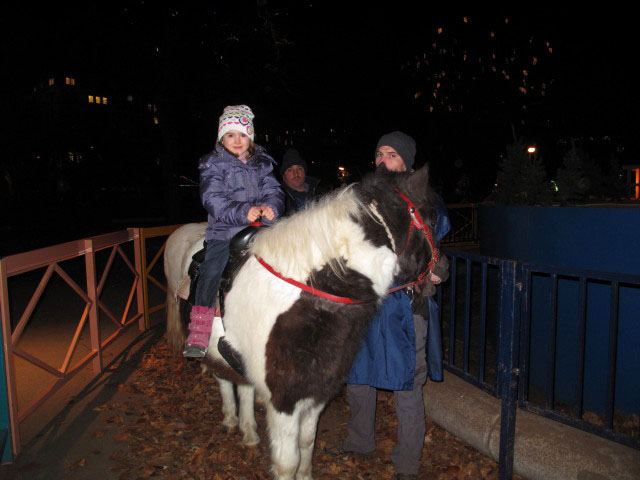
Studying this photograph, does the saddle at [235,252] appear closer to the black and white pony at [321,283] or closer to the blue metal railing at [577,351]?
the black and white pony at [321,283]

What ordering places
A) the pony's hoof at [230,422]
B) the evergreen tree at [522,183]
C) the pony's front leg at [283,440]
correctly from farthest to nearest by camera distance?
1. the evergreen tree at [522,183]
2. the pony's hoof at [230,422]
3. the pony's front leg at [283,440]

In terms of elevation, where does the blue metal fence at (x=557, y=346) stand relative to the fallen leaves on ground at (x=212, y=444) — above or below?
above

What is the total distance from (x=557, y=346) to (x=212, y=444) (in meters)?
3.73

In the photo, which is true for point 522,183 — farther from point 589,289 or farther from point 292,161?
point 292,161

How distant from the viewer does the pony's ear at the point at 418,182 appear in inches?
93.7

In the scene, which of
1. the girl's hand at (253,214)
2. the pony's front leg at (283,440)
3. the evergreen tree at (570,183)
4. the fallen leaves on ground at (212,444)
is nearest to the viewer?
the pony's front leg at (283,440)

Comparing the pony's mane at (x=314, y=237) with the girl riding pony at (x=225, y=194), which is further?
the girl riding pony at (x=225, y=194)

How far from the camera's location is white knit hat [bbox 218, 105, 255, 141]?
10.3 ft

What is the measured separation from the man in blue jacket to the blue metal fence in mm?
532

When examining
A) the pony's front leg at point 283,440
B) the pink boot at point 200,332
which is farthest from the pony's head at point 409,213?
the pink boot at point 200,332

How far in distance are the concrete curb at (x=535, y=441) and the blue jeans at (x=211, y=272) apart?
7.64ft

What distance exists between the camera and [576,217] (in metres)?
4.34

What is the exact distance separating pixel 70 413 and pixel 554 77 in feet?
79.3

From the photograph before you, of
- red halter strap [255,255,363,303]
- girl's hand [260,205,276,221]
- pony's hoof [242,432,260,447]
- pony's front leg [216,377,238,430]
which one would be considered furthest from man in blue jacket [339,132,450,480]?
pony's front leg [216,377,238,430]
